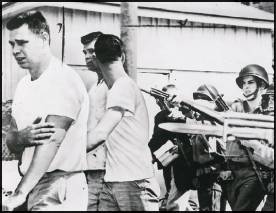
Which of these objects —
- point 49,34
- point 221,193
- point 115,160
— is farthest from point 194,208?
point 49,34

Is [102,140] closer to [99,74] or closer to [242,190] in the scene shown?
[99,74]

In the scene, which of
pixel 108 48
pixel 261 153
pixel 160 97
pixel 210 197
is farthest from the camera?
pixel 261 153

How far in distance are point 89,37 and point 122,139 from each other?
51.3 inches

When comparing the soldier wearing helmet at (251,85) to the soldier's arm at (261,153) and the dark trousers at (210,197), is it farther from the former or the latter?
the dark trousers at (210,197)

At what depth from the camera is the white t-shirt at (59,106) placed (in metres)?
5.44

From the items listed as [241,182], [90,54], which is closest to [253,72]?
[241,182]

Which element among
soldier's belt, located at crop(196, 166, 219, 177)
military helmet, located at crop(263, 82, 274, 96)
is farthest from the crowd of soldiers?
military helmet, located at crop(263, 82, 274, 96)

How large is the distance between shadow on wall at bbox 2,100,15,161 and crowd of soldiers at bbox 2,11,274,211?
76 millimetres

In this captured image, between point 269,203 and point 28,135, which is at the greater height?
point 28,135

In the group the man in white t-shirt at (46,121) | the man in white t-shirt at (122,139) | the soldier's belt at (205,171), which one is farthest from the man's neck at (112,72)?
the soldier's belt at (205,171)

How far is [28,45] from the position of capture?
552 cm

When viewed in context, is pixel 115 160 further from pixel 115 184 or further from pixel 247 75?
pixel 247 75

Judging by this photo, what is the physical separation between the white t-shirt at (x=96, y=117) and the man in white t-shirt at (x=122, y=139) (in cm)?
6

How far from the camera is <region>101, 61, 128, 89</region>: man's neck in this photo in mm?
5621
